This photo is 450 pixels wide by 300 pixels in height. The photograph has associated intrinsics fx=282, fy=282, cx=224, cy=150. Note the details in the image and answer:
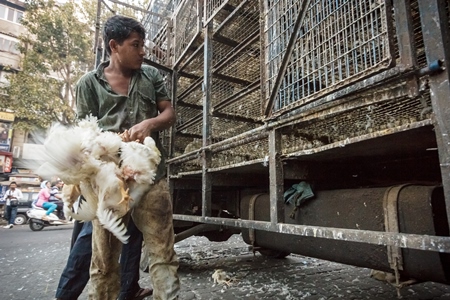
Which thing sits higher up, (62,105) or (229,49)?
(62,105)

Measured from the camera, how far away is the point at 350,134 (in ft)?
6.97

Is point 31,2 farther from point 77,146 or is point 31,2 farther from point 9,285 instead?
point 77,146

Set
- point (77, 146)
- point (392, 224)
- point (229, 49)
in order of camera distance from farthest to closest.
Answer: point (229, 49) → point (392, 224) → point (77, 146)

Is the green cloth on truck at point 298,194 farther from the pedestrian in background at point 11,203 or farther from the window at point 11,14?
the window at point 11,14

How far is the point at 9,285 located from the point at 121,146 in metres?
3.17

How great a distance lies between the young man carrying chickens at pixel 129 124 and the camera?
1.82m

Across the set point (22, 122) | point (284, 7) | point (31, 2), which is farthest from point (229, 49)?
point (31, 2)

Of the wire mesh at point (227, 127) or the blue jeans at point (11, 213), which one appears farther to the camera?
the blue jeans at point (11, 213)

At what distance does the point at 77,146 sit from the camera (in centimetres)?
136

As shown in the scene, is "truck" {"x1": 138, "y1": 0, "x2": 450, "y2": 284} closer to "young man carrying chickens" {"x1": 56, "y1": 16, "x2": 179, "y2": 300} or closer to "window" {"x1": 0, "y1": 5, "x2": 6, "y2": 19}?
"young man carrying chickens" {"x1": 56, "y1": 16, "x2": 179, "y2": 300}

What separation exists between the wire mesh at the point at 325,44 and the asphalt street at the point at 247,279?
6.72ft

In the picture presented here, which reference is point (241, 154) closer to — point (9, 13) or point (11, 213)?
point (11, 213)

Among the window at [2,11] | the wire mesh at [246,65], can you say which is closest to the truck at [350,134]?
the wire mesh at [246,65]

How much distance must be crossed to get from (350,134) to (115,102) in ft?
5.87
